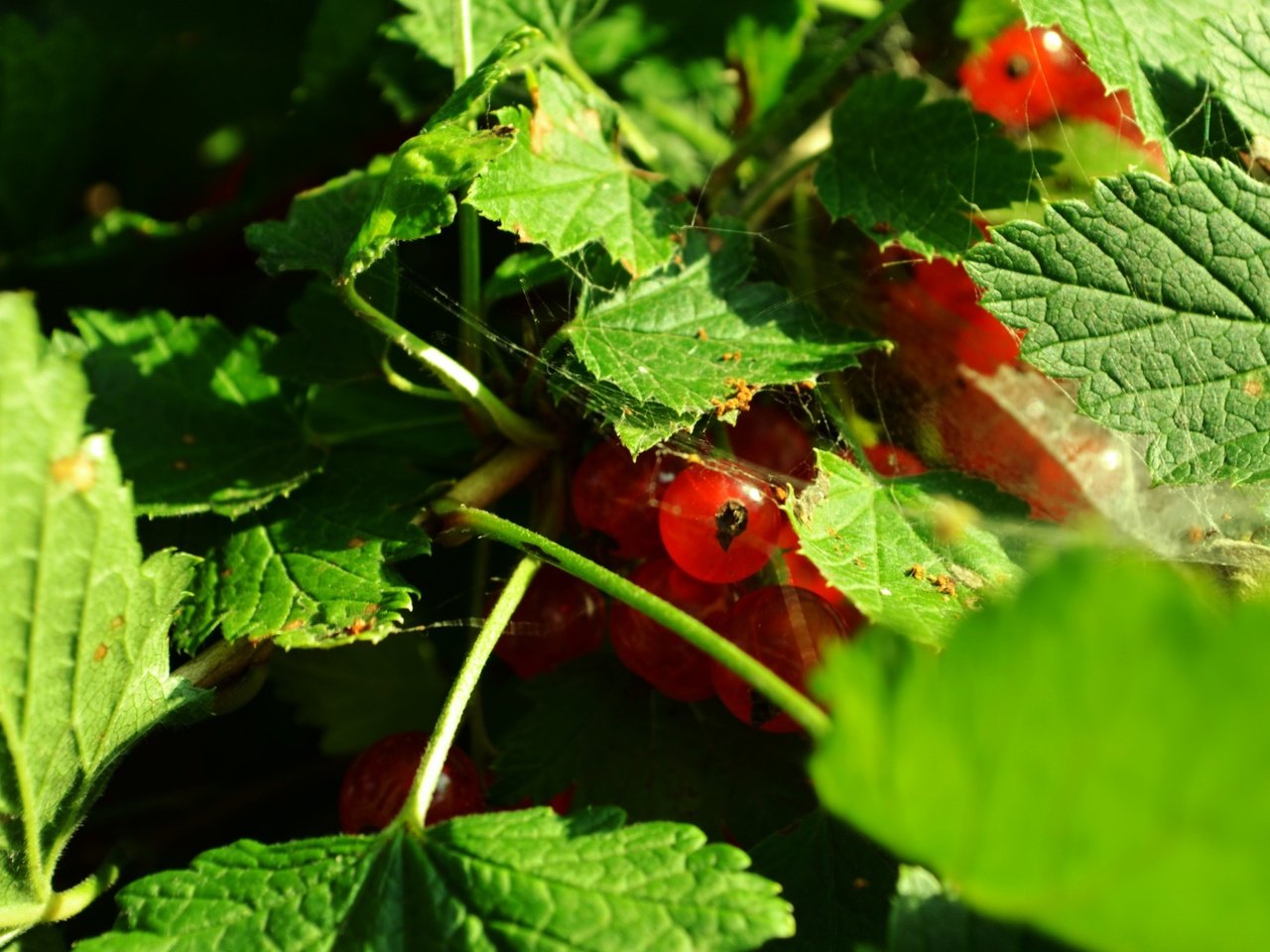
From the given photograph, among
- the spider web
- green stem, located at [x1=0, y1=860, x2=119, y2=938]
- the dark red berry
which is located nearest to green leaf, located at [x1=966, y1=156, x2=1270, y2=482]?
the spider web

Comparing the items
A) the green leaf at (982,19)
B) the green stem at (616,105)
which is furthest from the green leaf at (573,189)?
the green leaf at (982,19)

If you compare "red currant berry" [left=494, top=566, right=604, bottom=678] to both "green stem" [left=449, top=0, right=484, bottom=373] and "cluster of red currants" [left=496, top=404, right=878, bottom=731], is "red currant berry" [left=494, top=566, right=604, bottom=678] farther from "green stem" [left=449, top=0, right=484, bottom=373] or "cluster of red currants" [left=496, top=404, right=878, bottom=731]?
"green stem" [left=449, top=0, right=484, bottom=373]

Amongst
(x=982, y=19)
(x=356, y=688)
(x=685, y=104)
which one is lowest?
(x=356, y=688)

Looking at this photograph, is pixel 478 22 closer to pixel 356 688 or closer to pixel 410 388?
pixel 410 388

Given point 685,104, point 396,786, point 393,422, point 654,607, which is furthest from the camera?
point 685,104

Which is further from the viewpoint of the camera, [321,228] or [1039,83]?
[1039,83]

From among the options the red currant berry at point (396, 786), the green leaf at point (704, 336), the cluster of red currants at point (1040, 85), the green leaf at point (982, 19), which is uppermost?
the green leaf at point (982, 19)

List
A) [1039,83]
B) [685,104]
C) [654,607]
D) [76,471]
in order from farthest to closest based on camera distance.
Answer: [685,104], [1039,83], [654,607], [76,471]

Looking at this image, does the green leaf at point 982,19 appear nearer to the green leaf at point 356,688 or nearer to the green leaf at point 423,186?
the green leaf at point 423,186

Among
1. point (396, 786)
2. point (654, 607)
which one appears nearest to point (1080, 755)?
point (654, 607)
